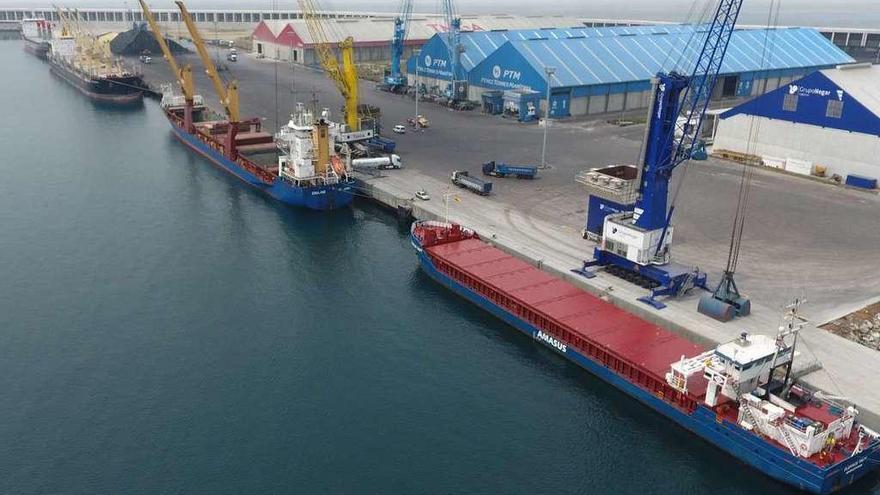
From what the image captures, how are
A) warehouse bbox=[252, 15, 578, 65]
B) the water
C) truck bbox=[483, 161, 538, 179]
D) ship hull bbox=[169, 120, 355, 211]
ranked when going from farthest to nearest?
warehouse bbox=[252, 15, 578, 65] < truck bbox=[483, 161, 538, 179] < ship hull bbox=[169, 120, 355, 211] < the water

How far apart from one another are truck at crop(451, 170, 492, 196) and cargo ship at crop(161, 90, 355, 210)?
11.9m

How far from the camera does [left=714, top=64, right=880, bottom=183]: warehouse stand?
77375mm

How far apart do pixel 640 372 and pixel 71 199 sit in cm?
6773

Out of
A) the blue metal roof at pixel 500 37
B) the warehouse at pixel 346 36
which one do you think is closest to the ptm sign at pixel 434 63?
the blue metal roof at pixel 500 37

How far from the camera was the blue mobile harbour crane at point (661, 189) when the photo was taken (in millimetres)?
50375

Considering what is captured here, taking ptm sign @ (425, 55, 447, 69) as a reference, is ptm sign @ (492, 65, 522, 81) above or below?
below

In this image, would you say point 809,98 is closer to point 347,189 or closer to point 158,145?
point 347,189

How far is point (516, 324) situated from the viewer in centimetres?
5009

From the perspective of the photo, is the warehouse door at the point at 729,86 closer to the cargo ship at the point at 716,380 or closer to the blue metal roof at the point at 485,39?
the blue metal roof at the point at 485,39

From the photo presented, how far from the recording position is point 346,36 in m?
183

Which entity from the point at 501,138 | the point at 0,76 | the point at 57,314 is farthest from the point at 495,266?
the point at 0,76

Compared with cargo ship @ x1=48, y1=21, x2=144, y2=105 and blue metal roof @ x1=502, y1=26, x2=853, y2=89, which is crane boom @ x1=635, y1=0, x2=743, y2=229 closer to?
blue metal roof @ x1=502, y1=26, x2=853, y2=89

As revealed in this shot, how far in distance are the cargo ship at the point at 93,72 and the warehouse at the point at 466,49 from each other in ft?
199

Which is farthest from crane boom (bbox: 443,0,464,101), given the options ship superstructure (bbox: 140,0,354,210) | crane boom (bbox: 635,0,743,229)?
crane boom (bbox: 635,0,743,229)
